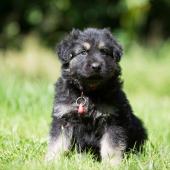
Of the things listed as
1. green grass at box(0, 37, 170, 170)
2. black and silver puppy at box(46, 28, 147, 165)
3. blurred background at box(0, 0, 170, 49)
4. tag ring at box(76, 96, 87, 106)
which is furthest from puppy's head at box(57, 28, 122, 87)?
blurred background at box(0, 0, 170, 49)

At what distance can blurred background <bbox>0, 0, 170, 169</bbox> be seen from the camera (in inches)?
281

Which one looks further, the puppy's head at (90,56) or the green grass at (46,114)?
the puppy's head at (90,56)

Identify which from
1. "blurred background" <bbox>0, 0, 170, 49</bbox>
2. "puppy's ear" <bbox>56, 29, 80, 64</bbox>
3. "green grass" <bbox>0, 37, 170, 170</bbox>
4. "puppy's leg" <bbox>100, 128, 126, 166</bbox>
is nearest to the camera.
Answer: "green grass" <bbox>0, 37, 170, 170</bbox>

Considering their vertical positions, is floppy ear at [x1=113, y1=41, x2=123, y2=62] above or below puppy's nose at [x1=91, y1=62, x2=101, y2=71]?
above

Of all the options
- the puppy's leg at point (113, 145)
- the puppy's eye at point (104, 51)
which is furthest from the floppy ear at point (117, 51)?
the puppy's leg at point (113, 145)

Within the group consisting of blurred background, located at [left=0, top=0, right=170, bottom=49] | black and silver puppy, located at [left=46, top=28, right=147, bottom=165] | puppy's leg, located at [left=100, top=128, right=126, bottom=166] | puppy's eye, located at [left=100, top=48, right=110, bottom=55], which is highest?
blurred background, located at [left=0, top=0, right=170, bottom=49]

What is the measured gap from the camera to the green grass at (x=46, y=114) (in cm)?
582

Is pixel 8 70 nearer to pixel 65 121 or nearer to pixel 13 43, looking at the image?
pixel 13 43

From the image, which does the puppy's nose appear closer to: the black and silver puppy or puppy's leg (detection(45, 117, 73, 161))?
the black and silver puppy

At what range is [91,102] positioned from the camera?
6340 mm

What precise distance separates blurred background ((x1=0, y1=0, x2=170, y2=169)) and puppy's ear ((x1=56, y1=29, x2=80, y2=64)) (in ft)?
3.07

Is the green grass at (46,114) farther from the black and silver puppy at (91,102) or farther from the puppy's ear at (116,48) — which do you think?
the puppy's ear at (116,48)

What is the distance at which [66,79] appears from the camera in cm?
642

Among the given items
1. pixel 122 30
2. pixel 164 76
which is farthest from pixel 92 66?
pixel 122 30
